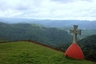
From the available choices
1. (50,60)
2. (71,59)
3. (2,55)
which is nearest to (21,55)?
(2,55)

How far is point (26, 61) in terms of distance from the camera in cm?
1412

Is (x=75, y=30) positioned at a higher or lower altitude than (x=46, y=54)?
higher

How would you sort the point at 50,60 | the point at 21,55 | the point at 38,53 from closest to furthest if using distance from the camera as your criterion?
the point at 50,60, the point at 21,55, the point at 38,53

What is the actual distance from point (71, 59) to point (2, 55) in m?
5.66

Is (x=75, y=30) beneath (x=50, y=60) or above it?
above

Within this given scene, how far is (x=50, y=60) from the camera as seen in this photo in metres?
14.7

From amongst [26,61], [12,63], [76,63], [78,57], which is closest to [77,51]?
[78,57]

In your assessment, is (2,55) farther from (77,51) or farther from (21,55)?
(77,51)

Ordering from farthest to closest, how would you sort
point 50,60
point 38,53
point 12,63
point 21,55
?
1. point 38,53
2. point 21,55
3. point 50,60
4. point 12,63

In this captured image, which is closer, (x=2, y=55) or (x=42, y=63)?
(x=42, y=63)

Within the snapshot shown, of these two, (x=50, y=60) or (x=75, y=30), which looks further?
(x=75, y=30)

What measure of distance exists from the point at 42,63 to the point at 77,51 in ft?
10.7

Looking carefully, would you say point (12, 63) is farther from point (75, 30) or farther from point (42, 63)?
point (75, 30)

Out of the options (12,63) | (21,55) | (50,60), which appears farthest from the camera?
(21,55)
